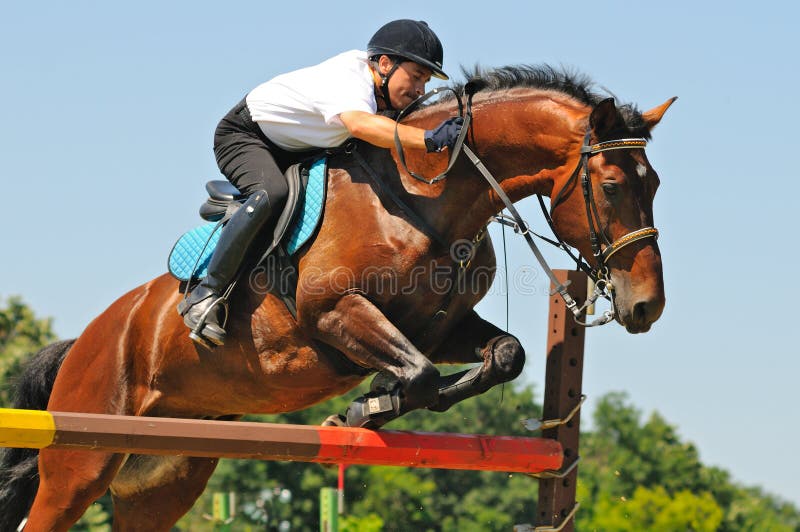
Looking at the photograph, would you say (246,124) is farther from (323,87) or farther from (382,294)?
(382,294)

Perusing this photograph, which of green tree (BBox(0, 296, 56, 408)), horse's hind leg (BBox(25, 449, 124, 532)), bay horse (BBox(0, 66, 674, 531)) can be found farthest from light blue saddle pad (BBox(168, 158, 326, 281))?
green tree (BBox(0, 296, 56, 408))

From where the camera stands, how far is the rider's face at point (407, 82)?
495 centimetres

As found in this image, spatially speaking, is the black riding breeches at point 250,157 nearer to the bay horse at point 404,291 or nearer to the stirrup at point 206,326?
the bay horse at point 404,291

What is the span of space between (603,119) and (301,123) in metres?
1.31

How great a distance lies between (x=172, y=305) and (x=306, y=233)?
92cm

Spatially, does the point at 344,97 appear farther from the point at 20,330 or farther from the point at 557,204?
the point at 20,330

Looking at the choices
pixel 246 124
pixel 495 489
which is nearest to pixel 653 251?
pixel 246 124

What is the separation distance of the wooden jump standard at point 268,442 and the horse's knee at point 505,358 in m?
0.28

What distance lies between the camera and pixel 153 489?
5879mm

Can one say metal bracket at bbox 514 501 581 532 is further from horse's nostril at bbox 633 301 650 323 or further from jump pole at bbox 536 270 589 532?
horse's nostril at bbox 633 301 650 323

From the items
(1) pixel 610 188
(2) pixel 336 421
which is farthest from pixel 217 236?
(1) pixel 610 188

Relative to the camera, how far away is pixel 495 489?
3856cm

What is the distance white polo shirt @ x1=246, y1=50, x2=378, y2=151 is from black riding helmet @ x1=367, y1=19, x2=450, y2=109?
0.09 metres

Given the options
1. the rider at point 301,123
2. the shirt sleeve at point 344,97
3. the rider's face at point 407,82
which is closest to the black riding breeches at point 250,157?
the rider at point 301,123
